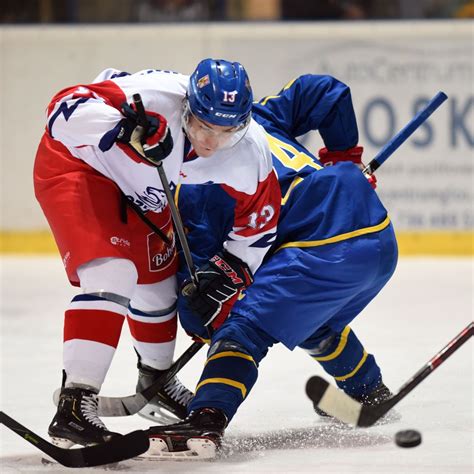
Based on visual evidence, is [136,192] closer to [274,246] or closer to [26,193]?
[274,246]

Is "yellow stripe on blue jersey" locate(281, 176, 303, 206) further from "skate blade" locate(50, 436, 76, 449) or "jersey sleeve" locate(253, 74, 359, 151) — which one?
"skate blade" locate(50, 436, 76, 449)

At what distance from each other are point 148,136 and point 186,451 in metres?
0.69

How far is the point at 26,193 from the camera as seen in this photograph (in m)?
6.00

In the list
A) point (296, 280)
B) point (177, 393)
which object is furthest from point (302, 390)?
point (296, 280)

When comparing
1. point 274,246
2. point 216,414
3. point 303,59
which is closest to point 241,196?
point 274,246

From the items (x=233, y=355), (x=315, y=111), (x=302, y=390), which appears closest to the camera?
(x=233, y=355)

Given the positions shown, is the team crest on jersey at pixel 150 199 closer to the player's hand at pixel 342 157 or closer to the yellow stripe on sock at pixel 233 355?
the yellow stripe on sock at pixel 233 355

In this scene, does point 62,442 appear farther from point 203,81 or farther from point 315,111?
point 315,111

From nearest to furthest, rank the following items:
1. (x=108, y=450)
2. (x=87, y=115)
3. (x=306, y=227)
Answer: (x=108, y=450), (x=87, y=115), (x=306, y=227)

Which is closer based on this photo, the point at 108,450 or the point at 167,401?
the point at 108,450

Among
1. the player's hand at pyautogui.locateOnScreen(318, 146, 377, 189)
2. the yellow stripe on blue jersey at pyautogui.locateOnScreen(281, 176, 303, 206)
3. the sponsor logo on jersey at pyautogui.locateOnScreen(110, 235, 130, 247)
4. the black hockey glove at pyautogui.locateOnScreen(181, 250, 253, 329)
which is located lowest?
the black hockey glove at pyautogui.locateOnScreen(181, 250, 253, 329)

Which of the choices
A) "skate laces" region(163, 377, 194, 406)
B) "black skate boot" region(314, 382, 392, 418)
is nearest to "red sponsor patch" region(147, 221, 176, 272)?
"skate laces" region(163, 377, 194, 406)

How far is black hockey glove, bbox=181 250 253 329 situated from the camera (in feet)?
8.84

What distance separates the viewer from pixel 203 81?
2.56 meters
